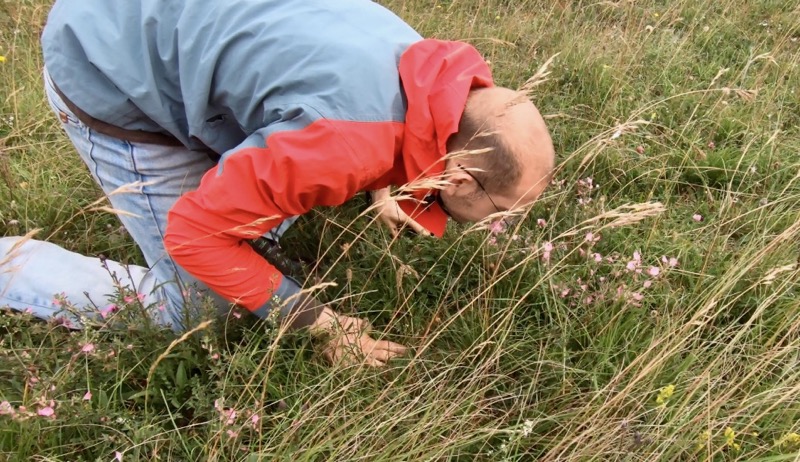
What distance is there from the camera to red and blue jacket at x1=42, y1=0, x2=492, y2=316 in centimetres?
162

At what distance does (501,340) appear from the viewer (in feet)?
6.29

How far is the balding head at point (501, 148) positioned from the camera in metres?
1.71

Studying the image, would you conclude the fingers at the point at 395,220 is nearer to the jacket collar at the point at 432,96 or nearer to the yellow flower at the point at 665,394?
the jacket collar at the point at 432,96

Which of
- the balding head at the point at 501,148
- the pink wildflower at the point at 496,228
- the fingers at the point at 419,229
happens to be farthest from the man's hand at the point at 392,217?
the balding head at the point at 501,148

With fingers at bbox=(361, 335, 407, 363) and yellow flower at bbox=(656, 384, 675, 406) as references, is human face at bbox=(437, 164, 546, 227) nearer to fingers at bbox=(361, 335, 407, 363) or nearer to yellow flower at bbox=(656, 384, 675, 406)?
fingers at bbox=(361, 335, 407, 363)

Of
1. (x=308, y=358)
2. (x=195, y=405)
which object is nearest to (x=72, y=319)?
(x=195, y=405)

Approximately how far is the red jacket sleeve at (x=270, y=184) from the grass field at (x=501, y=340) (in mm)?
192

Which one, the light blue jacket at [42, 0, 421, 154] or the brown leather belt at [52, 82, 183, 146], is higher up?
the light blue jacket at [42, 0, 421, 154]

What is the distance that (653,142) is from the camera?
127 inches

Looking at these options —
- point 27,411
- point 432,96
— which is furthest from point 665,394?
point 27,411

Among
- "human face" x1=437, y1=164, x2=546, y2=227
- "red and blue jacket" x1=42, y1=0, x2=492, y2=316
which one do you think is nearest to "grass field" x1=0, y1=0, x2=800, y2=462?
"human face" x1=437, y1=164, x2=546, y2=227

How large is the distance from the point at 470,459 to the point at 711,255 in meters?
1.29

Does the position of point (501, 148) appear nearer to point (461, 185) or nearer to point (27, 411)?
point (461, 185)

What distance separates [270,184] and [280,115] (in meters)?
0.21
